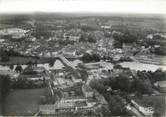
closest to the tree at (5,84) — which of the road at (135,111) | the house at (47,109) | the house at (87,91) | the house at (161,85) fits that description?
the house at (47,109)

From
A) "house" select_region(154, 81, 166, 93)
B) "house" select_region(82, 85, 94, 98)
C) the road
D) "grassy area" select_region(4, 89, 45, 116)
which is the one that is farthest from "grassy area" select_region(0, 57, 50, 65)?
"house" select_region(154, 81, 166, 93)

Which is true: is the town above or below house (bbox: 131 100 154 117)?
above

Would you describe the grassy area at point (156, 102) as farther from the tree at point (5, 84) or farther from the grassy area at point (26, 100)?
the tree at point (5, 84)

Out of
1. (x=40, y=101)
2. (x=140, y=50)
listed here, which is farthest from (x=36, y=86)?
(x=140, y=50)

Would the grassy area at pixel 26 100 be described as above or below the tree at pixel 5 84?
below

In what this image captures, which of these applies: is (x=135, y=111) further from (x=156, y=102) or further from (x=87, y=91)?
(x=87, y=91)

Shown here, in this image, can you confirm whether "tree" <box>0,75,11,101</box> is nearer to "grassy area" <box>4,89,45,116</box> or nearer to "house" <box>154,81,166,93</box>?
"grassy area" <box>4,89,45,116</box>

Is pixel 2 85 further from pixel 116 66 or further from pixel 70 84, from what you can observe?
pixel 116 66

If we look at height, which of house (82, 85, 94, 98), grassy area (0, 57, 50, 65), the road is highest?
grassy area (0, 57, 50, 65)
